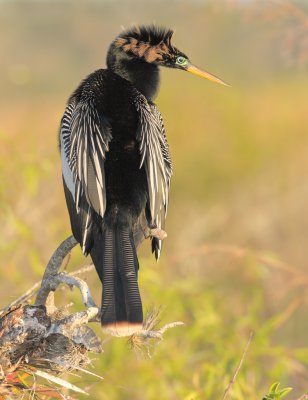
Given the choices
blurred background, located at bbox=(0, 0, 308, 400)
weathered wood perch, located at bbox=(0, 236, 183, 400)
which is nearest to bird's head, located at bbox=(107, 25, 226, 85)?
blurred background, located at bbox=(0, 0, 308, 400)

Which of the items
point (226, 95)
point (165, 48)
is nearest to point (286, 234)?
point (226, 95)

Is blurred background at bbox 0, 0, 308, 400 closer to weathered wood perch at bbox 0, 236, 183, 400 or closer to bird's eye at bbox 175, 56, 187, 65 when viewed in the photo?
weathered wood perch at bbox 0, 236, 183, 400

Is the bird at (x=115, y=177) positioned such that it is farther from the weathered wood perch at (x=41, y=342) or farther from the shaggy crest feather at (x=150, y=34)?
the weathered wood perch at (x=41, y=342)

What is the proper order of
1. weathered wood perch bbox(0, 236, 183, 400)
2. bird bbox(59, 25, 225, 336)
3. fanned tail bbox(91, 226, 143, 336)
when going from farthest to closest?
bird bbox(59, 25, 225, 336)
fanned tail bbox(91, 226, 143, 336)
weathered wood perch bbox(0, 236, 183, 400)

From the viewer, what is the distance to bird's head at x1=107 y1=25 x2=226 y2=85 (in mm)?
2965

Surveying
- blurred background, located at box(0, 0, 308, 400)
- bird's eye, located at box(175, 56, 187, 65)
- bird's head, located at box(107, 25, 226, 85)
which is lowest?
blurred background, located at box(0, 0, 308, 400)

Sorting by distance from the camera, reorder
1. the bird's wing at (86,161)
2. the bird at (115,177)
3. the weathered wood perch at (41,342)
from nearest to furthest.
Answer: the weathered wood perch at (41,342) < the bird at (115,177) < the bird's wing at (86,161)

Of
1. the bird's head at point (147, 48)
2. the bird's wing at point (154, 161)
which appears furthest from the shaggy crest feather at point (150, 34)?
the bird's wing at point (154, 161)

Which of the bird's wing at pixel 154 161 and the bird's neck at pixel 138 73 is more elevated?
the bird's neck at pixel 138 73

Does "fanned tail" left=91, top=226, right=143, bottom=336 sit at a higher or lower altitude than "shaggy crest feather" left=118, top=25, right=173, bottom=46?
lower

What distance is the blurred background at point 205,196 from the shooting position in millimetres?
3924

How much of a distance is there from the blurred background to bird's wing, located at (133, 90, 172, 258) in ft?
1.44

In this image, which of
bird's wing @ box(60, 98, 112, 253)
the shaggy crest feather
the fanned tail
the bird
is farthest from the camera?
the shaggy crest feather

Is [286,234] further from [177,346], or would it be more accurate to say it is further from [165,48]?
[165,48]
